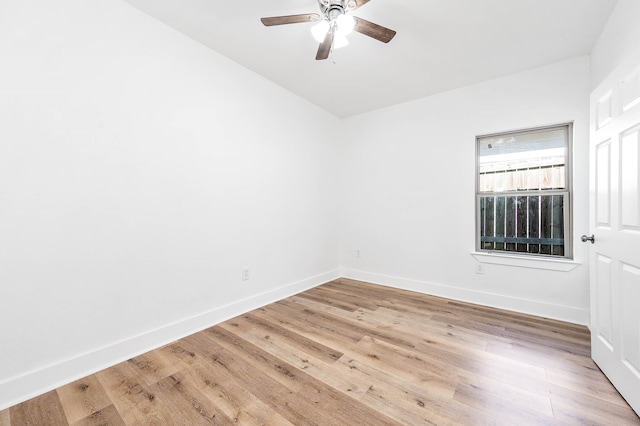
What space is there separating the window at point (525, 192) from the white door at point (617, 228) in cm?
97

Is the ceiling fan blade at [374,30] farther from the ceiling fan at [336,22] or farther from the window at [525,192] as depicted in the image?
the window at [525,192]

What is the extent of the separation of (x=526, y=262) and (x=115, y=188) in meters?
3.88

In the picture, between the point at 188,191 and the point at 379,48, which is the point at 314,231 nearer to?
the point at 188,191

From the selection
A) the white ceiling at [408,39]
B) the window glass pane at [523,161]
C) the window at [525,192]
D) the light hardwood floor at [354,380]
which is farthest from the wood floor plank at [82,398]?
the window glass pane at [523,161]

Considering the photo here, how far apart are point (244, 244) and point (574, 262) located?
3331 millimetres

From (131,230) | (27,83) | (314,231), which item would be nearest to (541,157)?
(314,231)

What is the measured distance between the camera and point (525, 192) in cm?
290

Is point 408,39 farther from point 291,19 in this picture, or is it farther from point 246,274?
point 246,274

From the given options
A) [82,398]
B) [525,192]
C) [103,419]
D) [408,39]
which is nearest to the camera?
[103,419]

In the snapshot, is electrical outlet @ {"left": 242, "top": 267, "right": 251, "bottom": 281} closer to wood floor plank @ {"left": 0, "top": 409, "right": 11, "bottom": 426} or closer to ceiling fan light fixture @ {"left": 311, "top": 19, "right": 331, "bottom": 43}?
wood floor plank @ {"left": 0, "top": 409, "right": 11, "bottom": 426}

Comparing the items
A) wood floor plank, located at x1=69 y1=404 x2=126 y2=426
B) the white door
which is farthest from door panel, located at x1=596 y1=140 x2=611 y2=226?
wood floor plank, located at x1=69 y1=404 x2=126 y2=426

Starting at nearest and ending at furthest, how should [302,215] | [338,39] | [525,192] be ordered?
[338,39] < [525,192] < [302,215]

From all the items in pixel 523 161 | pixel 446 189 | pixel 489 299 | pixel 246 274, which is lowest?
pixel 489 299

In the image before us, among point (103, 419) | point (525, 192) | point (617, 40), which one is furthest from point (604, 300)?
point (103, 419)
